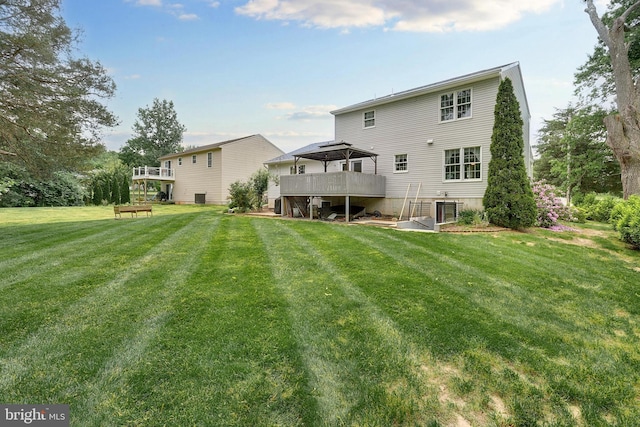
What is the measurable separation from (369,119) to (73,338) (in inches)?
628

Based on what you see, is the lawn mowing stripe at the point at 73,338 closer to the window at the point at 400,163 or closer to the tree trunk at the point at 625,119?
the window at the point at 400,163

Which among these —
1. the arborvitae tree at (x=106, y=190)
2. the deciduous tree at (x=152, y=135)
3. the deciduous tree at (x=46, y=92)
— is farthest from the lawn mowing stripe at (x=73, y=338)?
the deciduous tree at (x=152, y=135)

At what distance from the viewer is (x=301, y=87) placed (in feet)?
60.4

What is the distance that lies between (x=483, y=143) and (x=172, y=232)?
12.5 meters

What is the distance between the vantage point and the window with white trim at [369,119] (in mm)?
16417

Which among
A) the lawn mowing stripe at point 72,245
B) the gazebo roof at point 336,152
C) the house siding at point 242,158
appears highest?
the house siding at point 242,158

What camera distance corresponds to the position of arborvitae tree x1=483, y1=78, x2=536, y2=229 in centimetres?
1014

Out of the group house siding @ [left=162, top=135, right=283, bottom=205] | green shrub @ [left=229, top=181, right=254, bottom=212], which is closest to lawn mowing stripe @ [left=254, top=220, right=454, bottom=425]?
green shrub @ [left=229, top=181, right=254, bottom=212]

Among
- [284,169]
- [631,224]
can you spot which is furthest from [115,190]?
[631,224]

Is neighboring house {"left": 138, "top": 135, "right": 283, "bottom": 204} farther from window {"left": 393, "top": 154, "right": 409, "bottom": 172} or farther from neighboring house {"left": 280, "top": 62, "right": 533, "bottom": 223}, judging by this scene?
window {"left": 393, "top": 154, "right": 409, "bottom": 172}

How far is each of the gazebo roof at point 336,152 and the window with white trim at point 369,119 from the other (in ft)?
6.75

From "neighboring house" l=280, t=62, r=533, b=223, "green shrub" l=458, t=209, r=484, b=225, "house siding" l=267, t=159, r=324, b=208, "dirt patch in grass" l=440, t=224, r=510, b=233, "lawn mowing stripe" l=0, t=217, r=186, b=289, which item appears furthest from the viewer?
"house siding" l=267, t=159, r=324, b=208

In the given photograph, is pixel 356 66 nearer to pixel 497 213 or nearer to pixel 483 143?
pixel 483 143

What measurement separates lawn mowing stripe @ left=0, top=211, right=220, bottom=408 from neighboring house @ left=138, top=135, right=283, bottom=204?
23.2 metres
